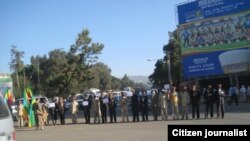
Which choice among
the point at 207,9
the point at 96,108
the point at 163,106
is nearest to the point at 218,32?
the point at 207,9

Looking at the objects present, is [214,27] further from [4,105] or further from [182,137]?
[182,137]

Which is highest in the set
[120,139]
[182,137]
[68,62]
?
[68,62]

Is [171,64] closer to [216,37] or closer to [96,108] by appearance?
[216,37]

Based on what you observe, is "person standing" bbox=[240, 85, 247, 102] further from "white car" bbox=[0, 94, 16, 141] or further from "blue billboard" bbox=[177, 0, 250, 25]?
"white car" bbox=[0, 94, 16, 141]

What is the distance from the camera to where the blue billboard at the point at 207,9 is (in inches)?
1617

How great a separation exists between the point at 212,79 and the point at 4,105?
42677 millimetres

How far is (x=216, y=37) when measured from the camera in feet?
142

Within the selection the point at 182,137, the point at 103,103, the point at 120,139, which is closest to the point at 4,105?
the point at 182,137

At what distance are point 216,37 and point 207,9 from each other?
283 centimetres

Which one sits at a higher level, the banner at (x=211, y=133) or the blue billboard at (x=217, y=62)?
the blue billboard at (x=217, y=62)

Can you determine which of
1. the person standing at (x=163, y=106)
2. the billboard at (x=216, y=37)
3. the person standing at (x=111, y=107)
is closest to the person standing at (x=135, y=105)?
the person standing at (x=111, y=107)

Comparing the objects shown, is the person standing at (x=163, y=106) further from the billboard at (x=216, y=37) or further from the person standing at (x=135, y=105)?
the billboard at (x=216, y=37)

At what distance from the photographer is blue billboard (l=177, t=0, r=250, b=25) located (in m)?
41.1

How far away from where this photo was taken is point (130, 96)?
990 inches
